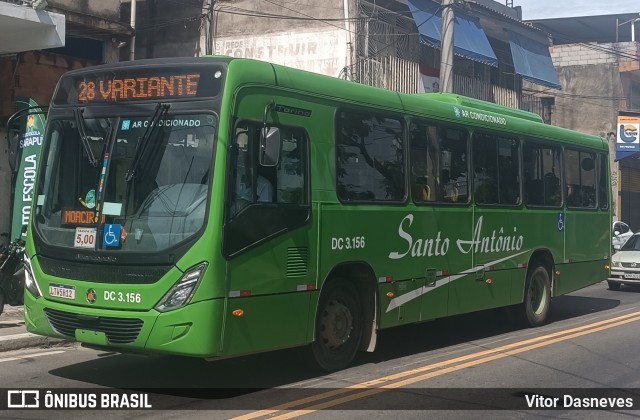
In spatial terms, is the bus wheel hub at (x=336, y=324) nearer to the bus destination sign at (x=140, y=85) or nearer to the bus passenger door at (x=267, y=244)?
the bus passenger door at (x=267, y=244)

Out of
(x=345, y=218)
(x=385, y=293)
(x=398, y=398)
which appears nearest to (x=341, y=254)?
(x=345, y=218)

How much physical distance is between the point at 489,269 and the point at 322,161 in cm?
414

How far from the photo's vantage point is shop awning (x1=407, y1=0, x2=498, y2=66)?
2311 centimetres

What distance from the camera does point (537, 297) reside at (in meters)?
13.2

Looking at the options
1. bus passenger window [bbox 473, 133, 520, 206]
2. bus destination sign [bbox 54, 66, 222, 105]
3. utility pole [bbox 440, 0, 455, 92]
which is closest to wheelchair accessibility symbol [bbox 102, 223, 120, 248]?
bus destination sign [bbox 54, 66, 222, 105]

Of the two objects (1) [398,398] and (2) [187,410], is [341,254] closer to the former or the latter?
(1) [398,398]

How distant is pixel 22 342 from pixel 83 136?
3.56 m

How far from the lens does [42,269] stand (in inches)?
308

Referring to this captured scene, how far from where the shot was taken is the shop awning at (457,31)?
2311 cm

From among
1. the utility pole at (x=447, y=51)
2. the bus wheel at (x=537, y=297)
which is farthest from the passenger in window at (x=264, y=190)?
the utility pole at (x=447, y=51)

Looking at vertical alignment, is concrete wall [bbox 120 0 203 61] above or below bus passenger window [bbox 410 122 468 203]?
above

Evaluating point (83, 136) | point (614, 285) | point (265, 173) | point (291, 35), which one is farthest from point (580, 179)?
point (291, 35)

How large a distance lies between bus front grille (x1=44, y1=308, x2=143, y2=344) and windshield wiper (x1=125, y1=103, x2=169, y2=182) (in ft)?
4.28

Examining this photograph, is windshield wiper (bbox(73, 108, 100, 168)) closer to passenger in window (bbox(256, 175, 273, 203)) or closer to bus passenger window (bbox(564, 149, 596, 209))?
passenger in window (bbox(256, 175, 273, 203))
